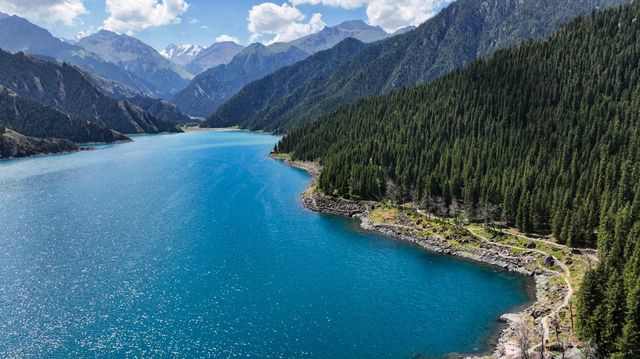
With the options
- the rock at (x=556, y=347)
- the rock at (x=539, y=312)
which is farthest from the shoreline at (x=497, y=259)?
the rock at (x=556, y=347)

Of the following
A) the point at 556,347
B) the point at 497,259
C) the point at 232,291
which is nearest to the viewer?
the point at 556,347

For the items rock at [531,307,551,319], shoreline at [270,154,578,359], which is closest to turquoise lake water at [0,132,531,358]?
shoreline at [270,154,578,359]

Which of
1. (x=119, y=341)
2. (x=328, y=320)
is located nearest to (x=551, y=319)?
(x=328, y=320)

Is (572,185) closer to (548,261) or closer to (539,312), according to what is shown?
(548,261)

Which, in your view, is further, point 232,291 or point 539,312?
point 232,291

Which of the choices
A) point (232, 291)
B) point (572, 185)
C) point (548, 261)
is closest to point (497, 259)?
point (548, 261)

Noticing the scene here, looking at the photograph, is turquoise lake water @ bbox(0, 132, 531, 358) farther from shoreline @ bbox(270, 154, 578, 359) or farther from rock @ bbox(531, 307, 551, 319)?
rock @ bbox(531, 307, 551, 319)

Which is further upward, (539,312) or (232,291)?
(539,312)
